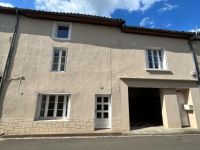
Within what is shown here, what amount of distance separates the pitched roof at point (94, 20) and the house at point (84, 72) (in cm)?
6

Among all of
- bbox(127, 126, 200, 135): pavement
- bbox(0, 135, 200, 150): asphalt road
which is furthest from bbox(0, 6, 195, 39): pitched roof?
bbox(0, 135, 200, 150): asphalt road

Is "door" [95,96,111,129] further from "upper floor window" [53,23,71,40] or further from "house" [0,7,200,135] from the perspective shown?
"upper floor window" [53,23,71,40]

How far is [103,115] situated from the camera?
9.46m

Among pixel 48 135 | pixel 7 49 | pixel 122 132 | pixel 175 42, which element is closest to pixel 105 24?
pixel 175 42

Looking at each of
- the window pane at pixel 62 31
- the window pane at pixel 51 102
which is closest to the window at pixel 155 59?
the window pane at pixel 62 31

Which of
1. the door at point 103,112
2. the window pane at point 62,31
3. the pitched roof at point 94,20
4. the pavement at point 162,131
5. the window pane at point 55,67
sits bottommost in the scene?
the pavement at point 162,131

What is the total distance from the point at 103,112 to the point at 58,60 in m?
4.37

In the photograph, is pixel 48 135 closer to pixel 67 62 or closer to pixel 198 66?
pixel 67 62

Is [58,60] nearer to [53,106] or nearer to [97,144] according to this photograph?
[53,106]

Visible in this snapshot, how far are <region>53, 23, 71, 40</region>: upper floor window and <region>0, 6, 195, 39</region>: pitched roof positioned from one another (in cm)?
40

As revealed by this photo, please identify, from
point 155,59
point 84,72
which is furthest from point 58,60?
point 155,59

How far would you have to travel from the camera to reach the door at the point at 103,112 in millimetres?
9273

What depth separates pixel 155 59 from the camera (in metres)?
10.9

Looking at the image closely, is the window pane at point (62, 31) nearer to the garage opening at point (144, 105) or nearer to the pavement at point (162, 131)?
the pavement at point (162, 131)
